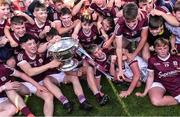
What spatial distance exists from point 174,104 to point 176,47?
0.92m

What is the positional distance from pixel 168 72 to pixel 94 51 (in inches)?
41.4

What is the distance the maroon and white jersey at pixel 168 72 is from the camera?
16.3 feet

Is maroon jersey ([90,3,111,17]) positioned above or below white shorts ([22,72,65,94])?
above

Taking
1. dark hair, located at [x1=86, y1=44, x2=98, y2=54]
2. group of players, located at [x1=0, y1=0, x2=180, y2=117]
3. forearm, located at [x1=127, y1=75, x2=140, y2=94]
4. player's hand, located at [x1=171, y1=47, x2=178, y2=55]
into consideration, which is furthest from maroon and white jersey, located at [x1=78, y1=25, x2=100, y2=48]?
player's hand, located at [x1=171, y1=47, x2=178, y2=55]

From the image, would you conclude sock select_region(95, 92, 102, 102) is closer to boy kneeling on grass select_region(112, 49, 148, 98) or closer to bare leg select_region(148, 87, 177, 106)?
boy kneeling on grass select_region(112, 49, 148, 98)

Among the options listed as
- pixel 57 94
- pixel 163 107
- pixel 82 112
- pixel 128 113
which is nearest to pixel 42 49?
pixel 57 94

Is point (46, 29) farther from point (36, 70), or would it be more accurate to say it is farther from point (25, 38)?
point (36, 70)

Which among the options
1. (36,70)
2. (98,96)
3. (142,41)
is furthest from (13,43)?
(142,41)

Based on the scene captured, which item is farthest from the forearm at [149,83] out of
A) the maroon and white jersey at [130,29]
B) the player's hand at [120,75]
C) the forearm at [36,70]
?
the forearm at [36,70]

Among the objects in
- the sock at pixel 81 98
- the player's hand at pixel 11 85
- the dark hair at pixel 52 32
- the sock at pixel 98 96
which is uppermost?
the dark hair at pixel 52 32

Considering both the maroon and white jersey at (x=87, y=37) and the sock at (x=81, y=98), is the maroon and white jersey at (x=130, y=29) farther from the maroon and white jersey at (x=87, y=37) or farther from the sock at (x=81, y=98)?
the sock at (x=81, y=98)

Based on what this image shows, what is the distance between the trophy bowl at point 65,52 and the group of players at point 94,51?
10 centimetres

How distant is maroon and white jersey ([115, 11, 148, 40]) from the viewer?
537cm

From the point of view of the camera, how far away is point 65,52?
4.73 m
